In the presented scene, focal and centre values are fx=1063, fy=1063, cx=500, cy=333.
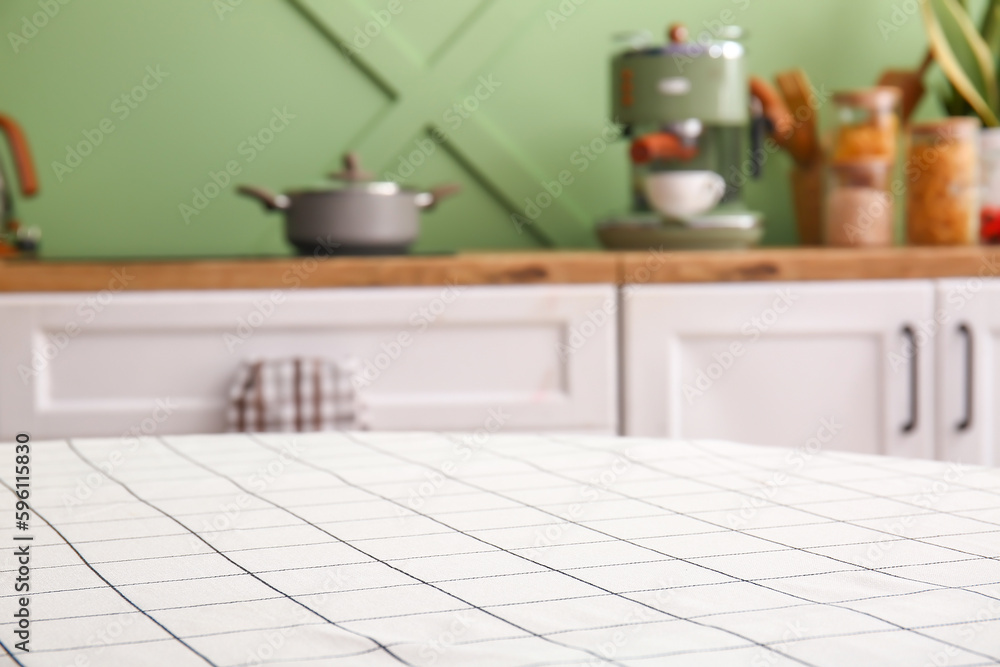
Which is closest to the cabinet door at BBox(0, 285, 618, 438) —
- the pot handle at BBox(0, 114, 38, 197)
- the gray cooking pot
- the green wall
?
the gray cooking pot

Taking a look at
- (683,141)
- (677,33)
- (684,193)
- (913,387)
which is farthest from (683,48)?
(913,387)

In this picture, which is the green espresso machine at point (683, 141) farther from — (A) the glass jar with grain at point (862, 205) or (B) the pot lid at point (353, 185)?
(B) the pot lid at point (353, 185)

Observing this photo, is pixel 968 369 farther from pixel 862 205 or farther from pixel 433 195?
pixel 433 195

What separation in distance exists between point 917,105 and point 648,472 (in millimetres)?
1957

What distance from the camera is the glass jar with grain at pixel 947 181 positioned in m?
2.01

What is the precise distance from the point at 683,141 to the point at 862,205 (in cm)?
37

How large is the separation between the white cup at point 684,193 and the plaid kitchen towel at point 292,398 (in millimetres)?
695

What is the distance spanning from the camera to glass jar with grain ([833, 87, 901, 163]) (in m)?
2.07

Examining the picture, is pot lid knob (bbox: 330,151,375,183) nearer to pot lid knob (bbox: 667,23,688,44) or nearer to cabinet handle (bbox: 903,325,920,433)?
pot lid knob (bbox: 667,23,688,44)

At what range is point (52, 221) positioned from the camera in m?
2.24

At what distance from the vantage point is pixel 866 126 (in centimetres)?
208

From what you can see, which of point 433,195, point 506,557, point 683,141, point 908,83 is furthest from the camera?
point 908,83

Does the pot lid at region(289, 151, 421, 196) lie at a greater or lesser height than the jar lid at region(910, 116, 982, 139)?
lesser

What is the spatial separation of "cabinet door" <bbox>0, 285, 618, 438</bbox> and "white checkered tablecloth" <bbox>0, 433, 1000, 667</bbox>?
106 cm
